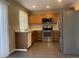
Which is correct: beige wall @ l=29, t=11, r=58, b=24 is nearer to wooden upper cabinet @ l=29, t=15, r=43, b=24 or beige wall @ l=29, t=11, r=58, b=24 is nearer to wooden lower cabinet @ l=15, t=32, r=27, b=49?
wooden upper cabinet @ l=29, t=15, r=43, b=24

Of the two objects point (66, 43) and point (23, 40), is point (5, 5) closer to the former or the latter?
point (23, 40)

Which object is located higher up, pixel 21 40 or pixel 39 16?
pixel 39 16

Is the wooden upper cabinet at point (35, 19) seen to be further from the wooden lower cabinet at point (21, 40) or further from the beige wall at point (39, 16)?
the wooden lower cabinet at point (21, 40)

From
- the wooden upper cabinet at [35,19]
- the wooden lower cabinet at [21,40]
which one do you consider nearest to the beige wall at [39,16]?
the wooden upper cabinet at [35,19]

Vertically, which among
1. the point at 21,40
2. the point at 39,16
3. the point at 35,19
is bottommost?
the point at 21,40

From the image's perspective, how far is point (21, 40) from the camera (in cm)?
699

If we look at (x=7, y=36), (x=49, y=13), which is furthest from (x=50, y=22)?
(x=7, y=36)

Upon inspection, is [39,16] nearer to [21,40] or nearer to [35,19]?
[35,19]

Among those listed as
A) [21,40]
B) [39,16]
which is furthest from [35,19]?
[21,40]

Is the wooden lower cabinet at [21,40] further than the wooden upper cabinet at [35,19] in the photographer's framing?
No

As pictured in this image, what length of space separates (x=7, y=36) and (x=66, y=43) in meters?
2.45

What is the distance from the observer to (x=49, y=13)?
1166 centimetres

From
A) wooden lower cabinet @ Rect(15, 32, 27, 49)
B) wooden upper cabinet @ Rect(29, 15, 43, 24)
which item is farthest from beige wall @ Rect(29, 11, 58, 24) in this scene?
wooden lower cabinet @ Rect(15, 32, 27, 49)

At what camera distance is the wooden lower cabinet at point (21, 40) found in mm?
6965
